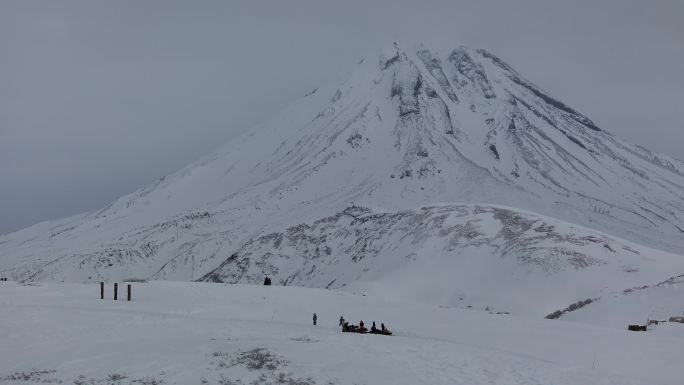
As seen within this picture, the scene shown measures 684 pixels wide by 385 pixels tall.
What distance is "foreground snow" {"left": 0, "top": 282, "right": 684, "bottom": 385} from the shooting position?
18.3m

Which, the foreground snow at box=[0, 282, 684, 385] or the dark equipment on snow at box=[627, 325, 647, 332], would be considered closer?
the foreground snow at box=[0, 282, 684, 385]

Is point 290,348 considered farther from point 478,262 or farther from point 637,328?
point 478,262

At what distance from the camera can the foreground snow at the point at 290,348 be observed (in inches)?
720

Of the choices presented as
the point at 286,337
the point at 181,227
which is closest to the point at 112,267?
the point at 181,227

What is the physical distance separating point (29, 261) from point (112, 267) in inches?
1497

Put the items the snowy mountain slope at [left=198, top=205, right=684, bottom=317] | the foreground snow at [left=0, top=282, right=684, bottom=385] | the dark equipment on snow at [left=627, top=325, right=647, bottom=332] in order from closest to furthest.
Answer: the foreground snow at [left=0, top=282, right=684, bottom=385] → the dark equipment on snow at [left=627, top=325, right=647, bottom=332] → the snowy mountain slope at [left=198, top=205, right=684, bottom=317]

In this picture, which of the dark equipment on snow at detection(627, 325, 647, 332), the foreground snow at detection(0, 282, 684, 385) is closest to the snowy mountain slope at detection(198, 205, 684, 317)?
the dark equipment on snow at detection(627, 325, 647, 332)

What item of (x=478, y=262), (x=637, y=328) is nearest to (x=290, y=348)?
(x=637, y=328)

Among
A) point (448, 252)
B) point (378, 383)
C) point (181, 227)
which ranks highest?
point (181, 227)

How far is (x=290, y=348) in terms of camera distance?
2116 cm

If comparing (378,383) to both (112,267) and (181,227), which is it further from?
(181,227)

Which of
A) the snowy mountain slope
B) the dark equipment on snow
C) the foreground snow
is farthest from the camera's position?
the snowy mountain slope

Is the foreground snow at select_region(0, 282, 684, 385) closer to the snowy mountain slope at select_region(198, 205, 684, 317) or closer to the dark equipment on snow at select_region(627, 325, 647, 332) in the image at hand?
the dark equipment on snow at select_region(627, 325, 647, 332)

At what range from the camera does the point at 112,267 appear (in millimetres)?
160750
